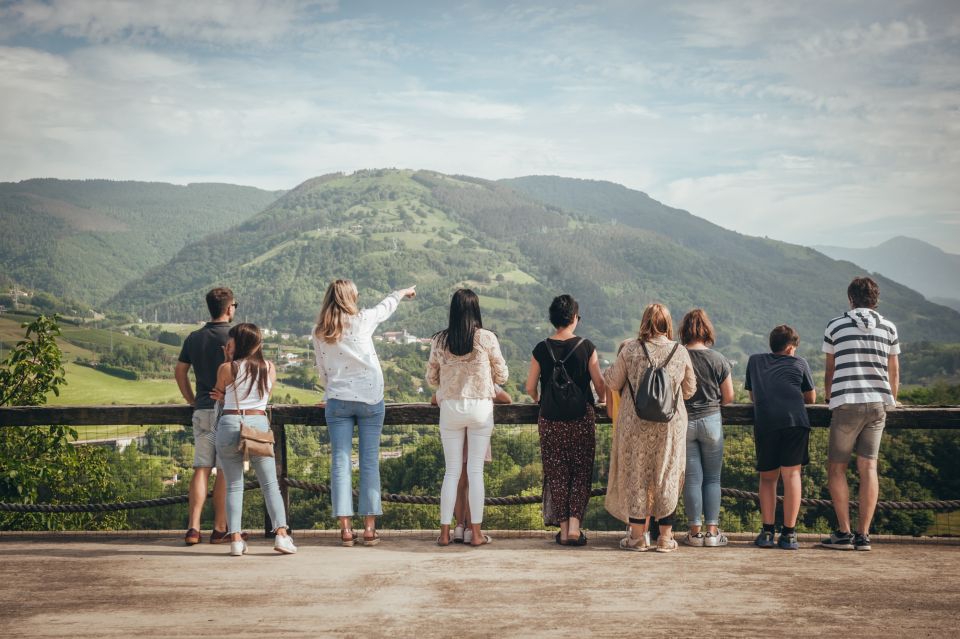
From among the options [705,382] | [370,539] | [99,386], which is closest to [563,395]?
[705,382]

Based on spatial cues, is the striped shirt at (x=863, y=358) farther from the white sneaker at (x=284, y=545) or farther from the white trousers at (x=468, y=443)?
the white sneaker at (x=284, y=545)

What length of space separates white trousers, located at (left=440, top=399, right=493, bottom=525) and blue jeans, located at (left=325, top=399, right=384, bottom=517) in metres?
0.45

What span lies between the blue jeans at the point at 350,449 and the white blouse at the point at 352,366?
6 cm

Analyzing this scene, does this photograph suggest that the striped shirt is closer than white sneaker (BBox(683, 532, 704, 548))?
Yes

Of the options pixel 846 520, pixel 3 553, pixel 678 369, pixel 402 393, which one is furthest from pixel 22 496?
pixel 402 393

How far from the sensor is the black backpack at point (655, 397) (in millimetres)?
4977

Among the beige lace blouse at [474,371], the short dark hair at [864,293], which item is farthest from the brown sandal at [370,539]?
the short dark hair at [864,293]

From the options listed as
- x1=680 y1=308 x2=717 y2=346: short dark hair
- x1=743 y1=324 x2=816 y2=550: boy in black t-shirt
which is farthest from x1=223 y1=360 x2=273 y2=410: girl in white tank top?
x1=743 y1=324 x2=816 y2=550: boy in black t-shirt

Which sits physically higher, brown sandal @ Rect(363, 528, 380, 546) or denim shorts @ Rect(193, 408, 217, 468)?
denim shorts @ Rect(193, 408, 217, 468)

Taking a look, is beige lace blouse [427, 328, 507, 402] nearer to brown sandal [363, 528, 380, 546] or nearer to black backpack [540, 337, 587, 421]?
black backpack [540, 337, 587, 421]

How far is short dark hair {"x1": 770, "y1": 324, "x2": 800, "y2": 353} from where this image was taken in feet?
17.4

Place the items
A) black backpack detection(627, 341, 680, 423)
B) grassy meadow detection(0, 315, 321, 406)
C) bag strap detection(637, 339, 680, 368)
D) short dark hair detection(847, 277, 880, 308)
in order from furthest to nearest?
grassy meadow detection(0, 315, 321, 406)
short dark hair detection(847, 277, 880, 308)
bag strap detection(637, 339, 680, 368)
black backpack detection(627, 341, 680, 423)

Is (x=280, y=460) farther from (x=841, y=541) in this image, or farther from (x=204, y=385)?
(x=841, y=541)

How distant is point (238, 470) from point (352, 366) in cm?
98
